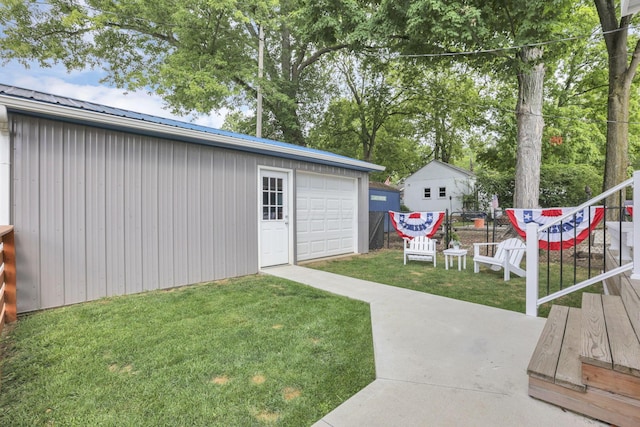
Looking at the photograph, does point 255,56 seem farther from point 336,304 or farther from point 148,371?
point 148,371

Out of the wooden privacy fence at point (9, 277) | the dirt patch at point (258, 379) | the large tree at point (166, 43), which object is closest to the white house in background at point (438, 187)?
the large tree at point (166, 43)

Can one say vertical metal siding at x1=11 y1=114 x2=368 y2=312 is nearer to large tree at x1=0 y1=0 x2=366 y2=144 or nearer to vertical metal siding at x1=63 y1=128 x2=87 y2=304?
vertical metal siding at x1=63 y1=128 x2=87 y2=304

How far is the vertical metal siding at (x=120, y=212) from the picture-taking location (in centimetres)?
339

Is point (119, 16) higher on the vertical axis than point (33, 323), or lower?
higher

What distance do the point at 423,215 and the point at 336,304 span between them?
12.9 feet

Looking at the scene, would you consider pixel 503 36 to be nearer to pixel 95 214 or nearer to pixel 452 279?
pixel 452 279

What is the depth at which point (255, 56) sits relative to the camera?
43.9 ft

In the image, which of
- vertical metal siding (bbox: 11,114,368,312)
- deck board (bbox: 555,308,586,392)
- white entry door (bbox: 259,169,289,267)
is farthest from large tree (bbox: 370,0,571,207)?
deck board (bbox: 555,308,586,392)

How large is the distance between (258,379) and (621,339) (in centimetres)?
217

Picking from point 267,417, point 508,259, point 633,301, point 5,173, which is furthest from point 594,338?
point 5,173

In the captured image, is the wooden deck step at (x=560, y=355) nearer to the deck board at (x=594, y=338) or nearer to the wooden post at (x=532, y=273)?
the deck board at (x=594, y=338)

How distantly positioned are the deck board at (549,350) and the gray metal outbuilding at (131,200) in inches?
169

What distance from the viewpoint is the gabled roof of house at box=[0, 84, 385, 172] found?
321 centimetres

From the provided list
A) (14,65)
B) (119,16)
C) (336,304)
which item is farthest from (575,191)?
(14,65)
